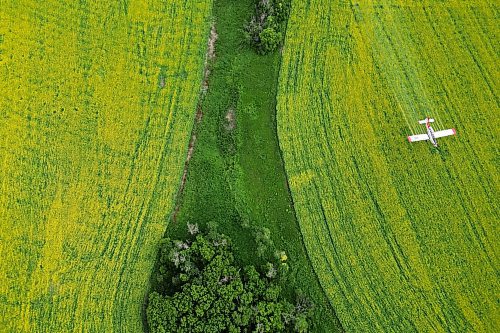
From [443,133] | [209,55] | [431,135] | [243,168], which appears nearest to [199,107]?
[209,55]

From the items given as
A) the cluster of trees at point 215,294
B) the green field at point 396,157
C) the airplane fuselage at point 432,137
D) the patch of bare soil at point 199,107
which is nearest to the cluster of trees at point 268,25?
the green field at point 396,157

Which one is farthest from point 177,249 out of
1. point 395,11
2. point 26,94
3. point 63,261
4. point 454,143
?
point 395,11

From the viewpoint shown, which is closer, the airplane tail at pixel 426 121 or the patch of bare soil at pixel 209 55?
the airplane tail at pixel 426 121

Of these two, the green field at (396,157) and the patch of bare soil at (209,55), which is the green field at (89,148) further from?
the green field at (396,157)

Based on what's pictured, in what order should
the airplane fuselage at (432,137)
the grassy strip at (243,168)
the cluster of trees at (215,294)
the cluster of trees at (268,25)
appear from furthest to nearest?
the cluster of trees at (268,25)
the airplane fuselage at (432,137)
the grassy strip at (243,168)
the cluster of trees at (215,294)

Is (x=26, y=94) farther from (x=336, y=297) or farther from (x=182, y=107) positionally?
(x=336, y=297)

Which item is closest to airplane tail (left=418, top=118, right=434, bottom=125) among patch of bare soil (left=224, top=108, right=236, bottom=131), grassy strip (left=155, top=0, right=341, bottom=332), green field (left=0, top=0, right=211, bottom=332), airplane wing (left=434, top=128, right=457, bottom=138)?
A: airplane wing (left=434, top=128, right=457, bottom=138)

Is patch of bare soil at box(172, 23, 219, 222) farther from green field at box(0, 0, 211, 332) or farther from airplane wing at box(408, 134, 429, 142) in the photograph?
airplane wing at box(408, 134, 429, 142)
